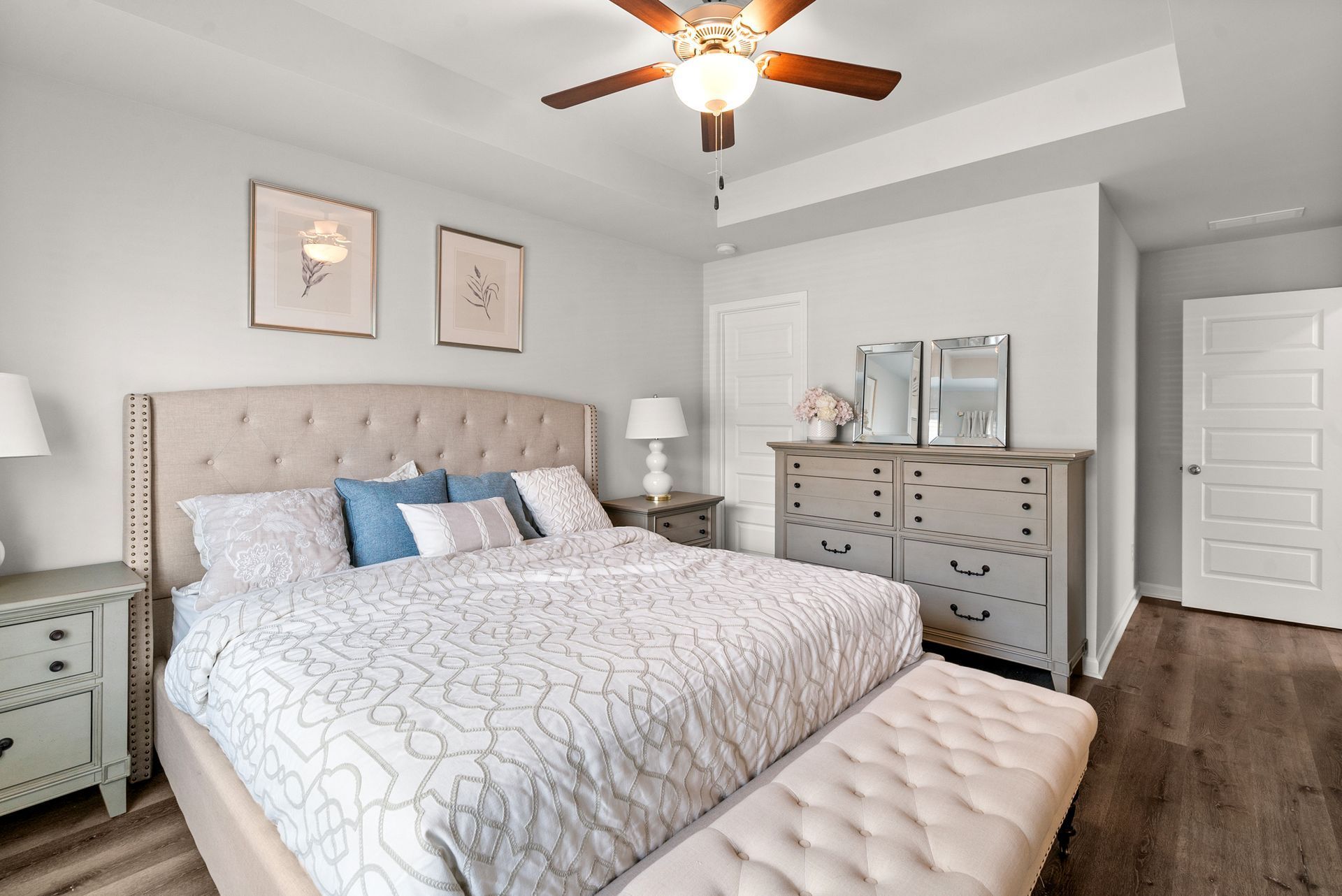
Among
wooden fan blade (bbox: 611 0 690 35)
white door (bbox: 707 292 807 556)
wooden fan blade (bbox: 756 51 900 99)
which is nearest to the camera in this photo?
wooden fan blade (bbox: 611 0 690 35)

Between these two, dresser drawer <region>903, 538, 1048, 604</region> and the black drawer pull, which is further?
the black drawer pull

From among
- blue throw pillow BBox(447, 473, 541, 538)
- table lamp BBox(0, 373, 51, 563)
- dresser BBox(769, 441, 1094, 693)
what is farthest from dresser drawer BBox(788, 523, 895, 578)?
table lamp BBox(0, 373, 51, 563)

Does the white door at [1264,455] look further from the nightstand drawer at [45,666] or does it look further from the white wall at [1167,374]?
the nightstand drawer at [45,666]

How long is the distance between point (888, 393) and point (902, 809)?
9.02 feet

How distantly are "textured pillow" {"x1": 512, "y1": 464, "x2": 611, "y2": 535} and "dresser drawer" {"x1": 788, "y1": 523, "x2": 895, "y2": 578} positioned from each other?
1.18m

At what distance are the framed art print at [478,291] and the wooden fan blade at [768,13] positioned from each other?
6.21 feet

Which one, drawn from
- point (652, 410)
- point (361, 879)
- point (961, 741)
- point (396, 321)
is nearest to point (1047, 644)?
point (961, 741)

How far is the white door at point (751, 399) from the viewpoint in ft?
14.0

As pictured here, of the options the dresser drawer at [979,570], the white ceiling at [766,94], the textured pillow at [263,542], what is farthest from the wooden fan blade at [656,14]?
the dresser drawer at [979,570]

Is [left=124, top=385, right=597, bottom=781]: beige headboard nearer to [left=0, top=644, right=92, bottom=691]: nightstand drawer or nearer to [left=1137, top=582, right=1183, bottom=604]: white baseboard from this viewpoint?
[left=0, top=644, right=92, bottom=691]: nightstand drawer

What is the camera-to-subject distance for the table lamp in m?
1.83

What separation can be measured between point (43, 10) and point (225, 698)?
76.6 inches

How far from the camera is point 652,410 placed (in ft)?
12.7

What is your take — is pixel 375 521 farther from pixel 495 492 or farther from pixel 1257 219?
pixel 1257 219
